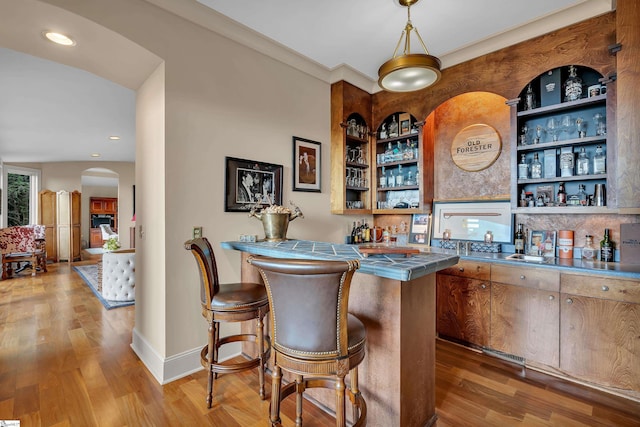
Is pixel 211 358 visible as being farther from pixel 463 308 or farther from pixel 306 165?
pixel 463 308

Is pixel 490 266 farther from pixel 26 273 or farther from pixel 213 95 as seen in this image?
pixel 26 273

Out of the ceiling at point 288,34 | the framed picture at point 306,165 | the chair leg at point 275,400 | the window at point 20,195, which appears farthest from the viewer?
the window at point 20,195

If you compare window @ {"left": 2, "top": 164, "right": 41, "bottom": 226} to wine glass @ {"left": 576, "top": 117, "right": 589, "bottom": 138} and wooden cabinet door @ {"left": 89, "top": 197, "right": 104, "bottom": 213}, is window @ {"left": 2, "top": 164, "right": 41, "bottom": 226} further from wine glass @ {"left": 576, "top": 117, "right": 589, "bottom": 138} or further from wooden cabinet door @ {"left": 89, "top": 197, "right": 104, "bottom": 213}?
wine glass @ {"left": 576, "top": 117, "right": 589, "bottom": 138}

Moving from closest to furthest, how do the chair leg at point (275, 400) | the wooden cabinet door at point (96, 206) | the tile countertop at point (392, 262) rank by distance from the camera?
the tile countertop at point (392, 262)
the chair leg at point (275, 400)
the wooden cabinet door at point (96, 206)

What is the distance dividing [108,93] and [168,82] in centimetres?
204

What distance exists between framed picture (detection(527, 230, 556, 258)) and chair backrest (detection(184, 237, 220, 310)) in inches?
114

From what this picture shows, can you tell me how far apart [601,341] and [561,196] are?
122 cm

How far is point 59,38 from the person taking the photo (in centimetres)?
213

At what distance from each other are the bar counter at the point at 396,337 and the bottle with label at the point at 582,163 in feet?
5.94

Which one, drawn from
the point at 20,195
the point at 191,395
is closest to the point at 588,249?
the point at 191,395

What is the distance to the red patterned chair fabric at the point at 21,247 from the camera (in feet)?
19.3

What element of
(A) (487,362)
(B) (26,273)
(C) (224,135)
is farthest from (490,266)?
(B) (26,273)

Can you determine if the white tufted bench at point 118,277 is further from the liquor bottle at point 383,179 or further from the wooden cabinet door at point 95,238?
the wooden cabinet door at point 95,238

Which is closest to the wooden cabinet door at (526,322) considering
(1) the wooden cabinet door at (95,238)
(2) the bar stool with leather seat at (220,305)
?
(2) the bar stool with leather seat at (220,305)
